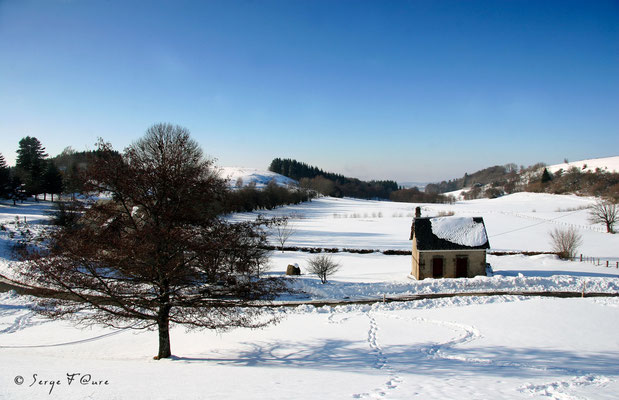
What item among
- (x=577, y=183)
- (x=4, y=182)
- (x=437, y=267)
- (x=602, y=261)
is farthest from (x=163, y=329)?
(x=577, y=183)

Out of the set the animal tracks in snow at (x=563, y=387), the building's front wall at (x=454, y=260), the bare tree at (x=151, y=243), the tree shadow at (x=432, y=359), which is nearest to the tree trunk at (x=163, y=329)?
the bare tree at (x=151, y=243)

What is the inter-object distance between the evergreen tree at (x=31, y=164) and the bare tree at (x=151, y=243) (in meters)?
62.6

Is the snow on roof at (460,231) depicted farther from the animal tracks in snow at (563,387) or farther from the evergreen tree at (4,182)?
the evergreen tree at (4,182)

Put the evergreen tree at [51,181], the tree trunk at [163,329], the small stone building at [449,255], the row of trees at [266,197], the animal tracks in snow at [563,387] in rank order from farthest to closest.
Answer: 1. the row of trees at [266,197]
2. the evergreen tree at [51,181]
3. the small stone building at [449,255]
4. the tree trunk at [163,329]
5. the animal tracks in snow at [563,387]

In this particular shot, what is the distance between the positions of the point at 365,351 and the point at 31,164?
70.7 metres

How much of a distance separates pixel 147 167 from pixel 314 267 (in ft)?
57.9

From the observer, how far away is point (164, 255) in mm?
9938

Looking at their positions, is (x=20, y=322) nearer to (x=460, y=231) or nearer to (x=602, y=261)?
(x=460, y=231)

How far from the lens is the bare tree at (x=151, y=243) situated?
9.45 m

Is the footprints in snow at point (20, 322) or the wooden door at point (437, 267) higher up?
the wooden door at point (437, 267)

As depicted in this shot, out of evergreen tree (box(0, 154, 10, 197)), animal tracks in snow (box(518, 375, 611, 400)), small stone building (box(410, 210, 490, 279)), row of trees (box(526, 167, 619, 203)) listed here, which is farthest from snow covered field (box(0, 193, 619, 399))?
row of trees (box(526, 167, 619, 203))

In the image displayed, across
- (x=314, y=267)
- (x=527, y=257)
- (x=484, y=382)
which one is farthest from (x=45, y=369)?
(x=527, y=257)

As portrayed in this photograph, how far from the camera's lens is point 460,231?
2794 cm

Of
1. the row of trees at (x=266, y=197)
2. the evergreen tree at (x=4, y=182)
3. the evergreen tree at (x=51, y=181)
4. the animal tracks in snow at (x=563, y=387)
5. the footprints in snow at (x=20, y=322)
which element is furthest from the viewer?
the row of trees at (x=266, y=197)
